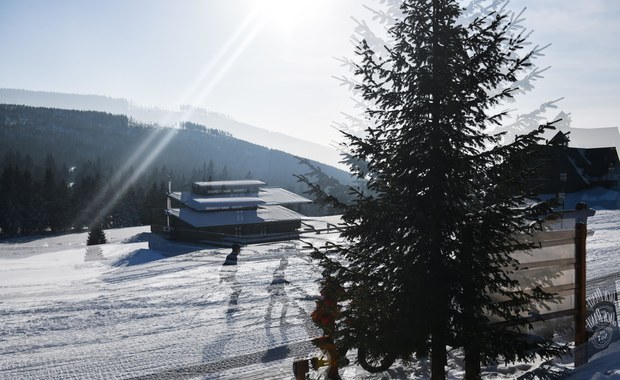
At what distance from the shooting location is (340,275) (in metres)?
6.28

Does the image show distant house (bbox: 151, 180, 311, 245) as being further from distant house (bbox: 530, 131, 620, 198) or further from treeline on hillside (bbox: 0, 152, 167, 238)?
distant house (bbox: 530, 131, 620, 198)

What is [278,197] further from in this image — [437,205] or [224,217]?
Result: [437,205]

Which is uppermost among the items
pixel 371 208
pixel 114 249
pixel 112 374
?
pixel 371 208

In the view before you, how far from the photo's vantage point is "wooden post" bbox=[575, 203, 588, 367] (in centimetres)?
764

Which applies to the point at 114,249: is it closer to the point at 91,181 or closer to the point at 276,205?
the point at 276,205

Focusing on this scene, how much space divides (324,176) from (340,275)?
7.23 meters

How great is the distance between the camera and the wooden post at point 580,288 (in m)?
7.64

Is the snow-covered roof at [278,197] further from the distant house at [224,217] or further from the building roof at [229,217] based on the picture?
the building roof at [229,217]

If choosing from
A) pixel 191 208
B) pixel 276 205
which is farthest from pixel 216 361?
pixel 276 205

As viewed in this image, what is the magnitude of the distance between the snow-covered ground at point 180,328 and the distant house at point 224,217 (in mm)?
24039

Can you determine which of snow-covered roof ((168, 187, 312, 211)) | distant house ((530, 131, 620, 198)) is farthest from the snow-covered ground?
distant house ((530, 131, 620, 198))

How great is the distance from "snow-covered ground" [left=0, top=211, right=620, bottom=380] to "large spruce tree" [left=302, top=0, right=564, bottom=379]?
181cm

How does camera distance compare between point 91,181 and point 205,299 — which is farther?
point 91,181

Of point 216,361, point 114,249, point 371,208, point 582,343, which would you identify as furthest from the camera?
point 114,249
